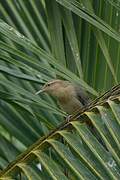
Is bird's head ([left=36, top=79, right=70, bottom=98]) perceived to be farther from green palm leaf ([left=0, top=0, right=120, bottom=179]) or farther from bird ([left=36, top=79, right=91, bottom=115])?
green palm leaf ([left=0, top=0, right=120, bottom=179])

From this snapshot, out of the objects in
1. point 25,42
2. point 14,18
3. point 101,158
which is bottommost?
point 101,158

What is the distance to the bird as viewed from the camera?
3557mm

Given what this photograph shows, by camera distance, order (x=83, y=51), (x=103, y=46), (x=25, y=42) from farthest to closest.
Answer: (x=83, y=51) → (x=103, y=46) → (x=25, y=42)

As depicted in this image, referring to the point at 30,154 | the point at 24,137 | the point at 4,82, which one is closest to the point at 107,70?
the point at 24,137

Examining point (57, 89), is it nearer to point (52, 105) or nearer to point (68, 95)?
point (68, 95)

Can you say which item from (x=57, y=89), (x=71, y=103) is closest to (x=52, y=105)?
(x=57, y=89)

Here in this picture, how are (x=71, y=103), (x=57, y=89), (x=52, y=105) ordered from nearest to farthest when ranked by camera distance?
(x=52, y=105) < (x=57, y=89) < (x=71, y=103)

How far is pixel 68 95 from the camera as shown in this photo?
374 centimetres

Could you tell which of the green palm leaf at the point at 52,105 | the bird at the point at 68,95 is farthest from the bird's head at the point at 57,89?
the green palm leaf at the point at 52,105

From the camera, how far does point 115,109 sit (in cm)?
199

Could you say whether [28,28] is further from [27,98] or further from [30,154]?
[30,154]

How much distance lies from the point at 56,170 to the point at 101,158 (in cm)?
13

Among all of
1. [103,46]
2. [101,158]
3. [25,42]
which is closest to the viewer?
[101,158]

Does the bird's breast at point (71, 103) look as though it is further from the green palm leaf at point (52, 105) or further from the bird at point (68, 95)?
the green palm leaf at point (52, 105)
